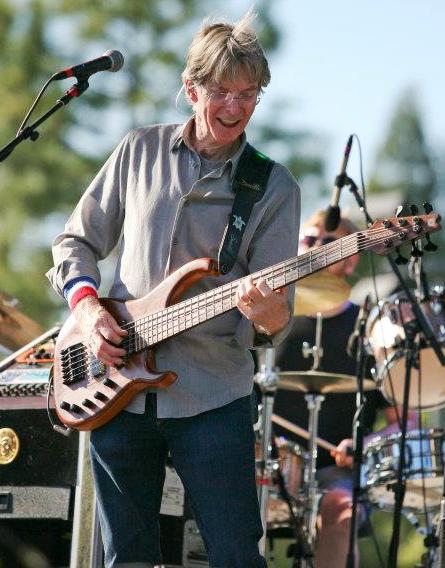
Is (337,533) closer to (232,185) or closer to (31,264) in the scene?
(232,185)

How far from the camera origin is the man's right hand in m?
4.14

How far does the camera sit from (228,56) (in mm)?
4129

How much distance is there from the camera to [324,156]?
21.7m

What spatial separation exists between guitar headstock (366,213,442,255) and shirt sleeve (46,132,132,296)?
95cm

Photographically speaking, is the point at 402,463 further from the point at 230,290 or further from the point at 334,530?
the point at 230,290

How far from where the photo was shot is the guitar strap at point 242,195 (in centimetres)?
406

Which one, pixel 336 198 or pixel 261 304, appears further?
pixel 336 198

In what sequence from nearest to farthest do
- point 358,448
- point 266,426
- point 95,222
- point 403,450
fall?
point 95,222 → point 403,450 → point 358,448 → point 266,426

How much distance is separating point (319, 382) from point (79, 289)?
9.43ft

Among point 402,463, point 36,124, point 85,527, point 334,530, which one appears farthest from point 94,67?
point 334,530

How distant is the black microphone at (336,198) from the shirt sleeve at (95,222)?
1777 millimetres

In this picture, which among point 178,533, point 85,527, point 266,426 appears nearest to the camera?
point 85,527

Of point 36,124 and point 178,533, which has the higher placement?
point 36,124

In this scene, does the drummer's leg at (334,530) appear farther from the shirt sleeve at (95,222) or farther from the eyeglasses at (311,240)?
the shirt sleeve at (95,222)
